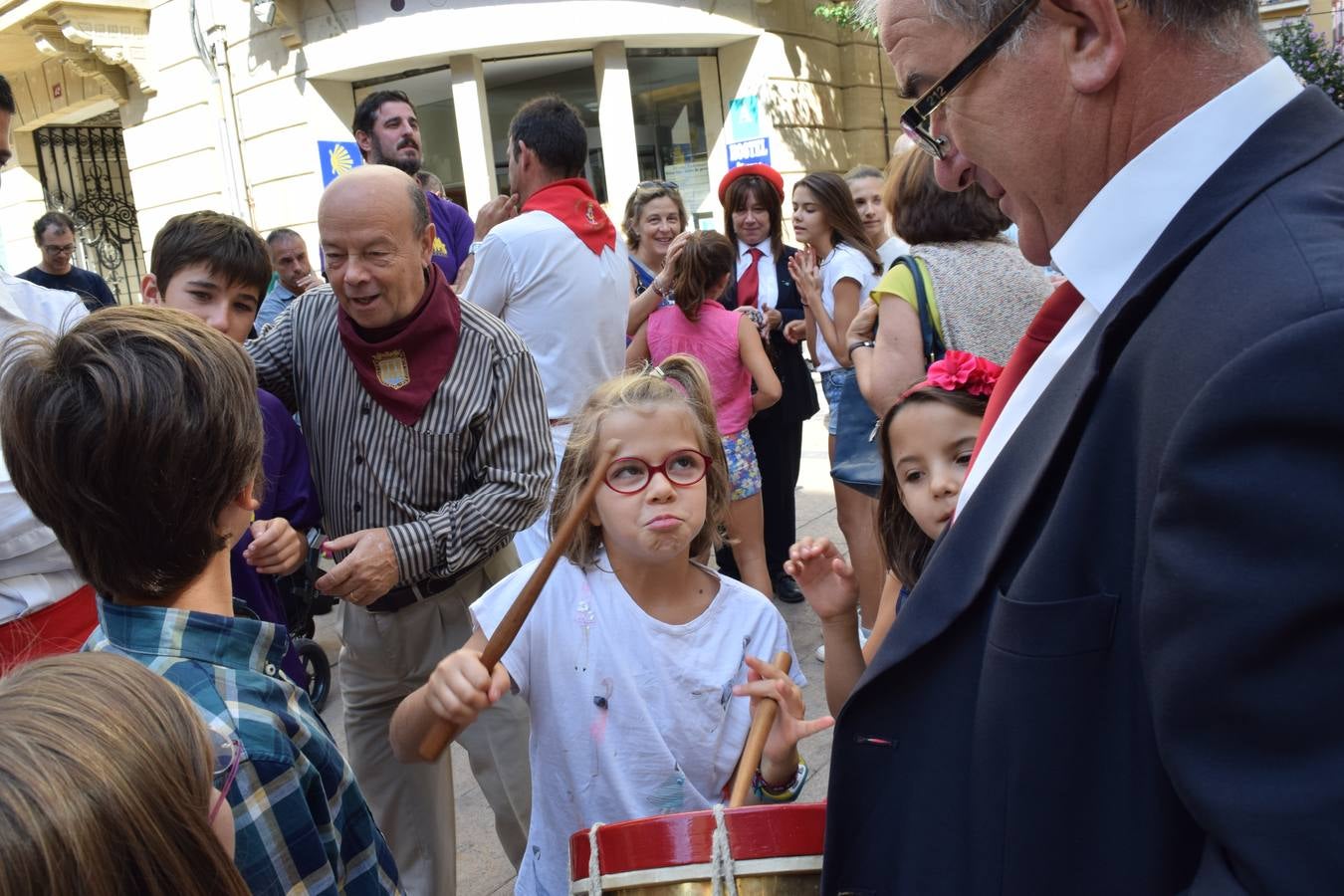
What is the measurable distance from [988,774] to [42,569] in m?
1.88

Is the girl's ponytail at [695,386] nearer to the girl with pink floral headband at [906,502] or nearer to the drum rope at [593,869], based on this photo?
the girl with pink floral headband at [906,502]

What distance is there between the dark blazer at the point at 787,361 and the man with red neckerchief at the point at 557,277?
48.6 inches

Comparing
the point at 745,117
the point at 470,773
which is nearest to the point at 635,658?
the point at 470,773

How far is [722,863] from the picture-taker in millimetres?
1245

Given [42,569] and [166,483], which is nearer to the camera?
[166,483]

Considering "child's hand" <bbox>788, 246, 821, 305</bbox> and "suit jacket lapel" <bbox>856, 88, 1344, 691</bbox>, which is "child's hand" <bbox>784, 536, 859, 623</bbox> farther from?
"child's hand" <bbox>788, 246, 821, 305</bbox>

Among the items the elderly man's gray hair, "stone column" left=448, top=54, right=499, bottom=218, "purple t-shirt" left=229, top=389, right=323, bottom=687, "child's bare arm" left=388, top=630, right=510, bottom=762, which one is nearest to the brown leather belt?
"purple t-shirt" left=229, top=389, right=323, bottom=687

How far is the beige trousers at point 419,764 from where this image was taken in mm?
2518

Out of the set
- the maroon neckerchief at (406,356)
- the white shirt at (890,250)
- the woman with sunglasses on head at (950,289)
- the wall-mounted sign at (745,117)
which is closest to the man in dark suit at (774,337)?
the white shirt at (890,250)

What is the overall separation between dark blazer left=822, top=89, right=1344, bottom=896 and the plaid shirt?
27.5 inches

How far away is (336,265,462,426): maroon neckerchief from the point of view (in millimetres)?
2375

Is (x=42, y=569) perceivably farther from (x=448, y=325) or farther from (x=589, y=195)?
(x=589, y=195)

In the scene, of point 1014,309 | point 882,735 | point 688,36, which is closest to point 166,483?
point 882,735

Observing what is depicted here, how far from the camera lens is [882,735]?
0.99m
